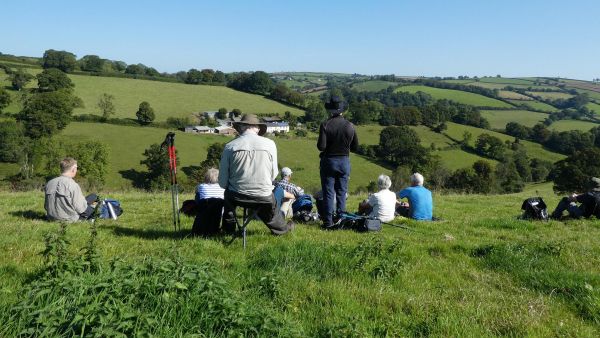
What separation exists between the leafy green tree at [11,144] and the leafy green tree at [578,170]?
74806 mm

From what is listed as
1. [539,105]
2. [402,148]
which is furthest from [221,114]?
[539,105]

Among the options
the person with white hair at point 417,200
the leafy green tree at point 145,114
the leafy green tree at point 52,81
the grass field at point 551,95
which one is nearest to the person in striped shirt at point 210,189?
the person with white hair at point 417,200

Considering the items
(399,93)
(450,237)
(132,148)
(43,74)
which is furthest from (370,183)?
(399,93)

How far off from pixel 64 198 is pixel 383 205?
23.4 ft

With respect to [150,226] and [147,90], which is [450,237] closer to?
[150,226]

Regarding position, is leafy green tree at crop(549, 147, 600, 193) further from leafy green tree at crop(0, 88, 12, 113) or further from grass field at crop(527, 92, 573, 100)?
grass field at crop(527, 92, 573, 100)

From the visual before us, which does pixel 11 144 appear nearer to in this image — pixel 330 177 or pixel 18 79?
pixel 18 79

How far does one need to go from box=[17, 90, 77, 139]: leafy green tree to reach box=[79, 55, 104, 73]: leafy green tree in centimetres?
3808

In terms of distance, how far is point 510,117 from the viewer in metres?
126

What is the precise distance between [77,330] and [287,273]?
2.77 meters

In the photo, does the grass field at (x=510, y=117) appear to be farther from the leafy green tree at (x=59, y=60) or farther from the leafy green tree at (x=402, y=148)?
the leafy green tree at (x=59, y=60)

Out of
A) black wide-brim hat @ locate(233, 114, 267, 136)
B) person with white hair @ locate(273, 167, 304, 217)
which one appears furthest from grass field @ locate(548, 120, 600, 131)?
black wide-brim hat @ locate(233, 114, 267, 136)

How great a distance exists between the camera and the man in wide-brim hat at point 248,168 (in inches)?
278

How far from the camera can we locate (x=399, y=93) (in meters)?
152
